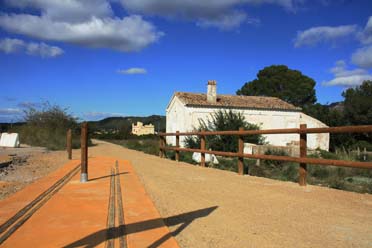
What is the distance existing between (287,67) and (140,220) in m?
62.5

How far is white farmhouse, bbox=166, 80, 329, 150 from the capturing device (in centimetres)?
3522

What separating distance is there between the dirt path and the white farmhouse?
25866mm

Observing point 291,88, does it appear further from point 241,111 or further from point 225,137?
point 225,137

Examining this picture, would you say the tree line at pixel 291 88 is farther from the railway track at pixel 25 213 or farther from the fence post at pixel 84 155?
the railway track at pixel 25 213

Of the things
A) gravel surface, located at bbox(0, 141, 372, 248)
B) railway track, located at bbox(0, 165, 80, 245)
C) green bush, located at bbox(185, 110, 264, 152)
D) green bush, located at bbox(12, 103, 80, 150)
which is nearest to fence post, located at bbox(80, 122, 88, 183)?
railway track, located at bbox(0, 165, 80, 245)

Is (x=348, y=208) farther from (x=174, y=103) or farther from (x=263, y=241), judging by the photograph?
(x=174, y=103)

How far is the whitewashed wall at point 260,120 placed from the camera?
35.1 meters

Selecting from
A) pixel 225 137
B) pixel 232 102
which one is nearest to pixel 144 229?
pixel 225 137

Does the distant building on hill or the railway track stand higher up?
the distant building on hill

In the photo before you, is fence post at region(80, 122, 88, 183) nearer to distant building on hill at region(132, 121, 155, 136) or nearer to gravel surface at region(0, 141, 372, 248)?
gravel surface at region(0, 141, 372, 248)

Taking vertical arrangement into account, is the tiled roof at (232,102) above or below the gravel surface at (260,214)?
above

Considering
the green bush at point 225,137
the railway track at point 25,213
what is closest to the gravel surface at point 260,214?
the railway track at point 25,213

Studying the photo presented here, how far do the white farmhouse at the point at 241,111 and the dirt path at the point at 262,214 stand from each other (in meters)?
25.9

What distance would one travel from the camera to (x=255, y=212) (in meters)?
5.89
